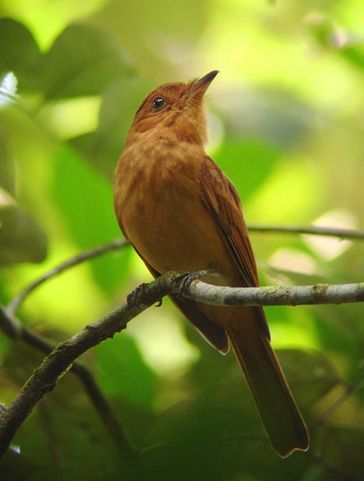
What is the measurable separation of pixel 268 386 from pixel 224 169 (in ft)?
4.15

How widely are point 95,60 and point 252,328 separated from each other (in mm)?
1450

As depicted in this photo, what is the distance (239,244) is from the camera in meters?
3.96

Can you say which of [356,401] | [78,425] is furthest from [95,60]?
[356,401]

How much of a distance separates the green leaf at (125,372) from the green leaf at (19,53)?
4.12 ft

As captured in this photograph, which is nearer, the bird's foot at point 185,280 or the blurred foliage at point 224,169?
the blurred foliage at point 224,169

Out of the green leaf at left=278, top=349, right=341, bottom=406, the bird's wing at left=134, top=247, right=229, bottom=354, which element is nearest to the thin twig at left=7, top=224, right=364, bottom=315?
the bird's wing at left=134, top=247, right=229, bottom=354

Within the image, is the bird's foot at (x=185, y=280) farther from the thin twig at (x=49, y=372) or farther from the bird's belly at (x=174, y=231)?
the bird's belly at (x=174, y=231)

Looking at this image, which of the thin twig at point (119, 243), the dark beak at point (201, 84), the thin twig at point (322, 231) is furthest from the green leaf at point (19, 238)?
the dark beak at point (201, 84)

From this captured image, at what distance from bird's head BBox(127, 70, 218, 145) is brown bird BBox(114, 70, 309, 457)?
0.20m

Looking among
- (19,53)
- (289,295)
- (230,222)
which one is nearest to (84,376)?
(230,222)

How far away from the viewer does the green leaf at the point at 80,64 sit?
13.1ft

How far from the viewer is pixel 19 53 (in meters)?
3.88

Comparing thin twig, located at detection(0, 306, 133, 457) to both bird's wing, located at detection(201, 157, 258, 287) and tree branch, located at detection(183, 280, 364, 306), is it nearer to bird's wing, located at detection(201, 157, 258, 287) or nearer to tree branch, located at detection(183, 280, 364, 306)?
tree branch, located at detection(183, 280, 364, 306)

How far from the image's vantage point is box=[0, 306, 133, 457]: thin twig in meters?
3.28
